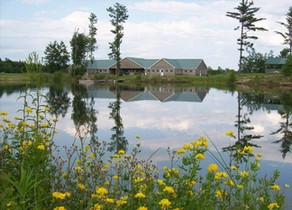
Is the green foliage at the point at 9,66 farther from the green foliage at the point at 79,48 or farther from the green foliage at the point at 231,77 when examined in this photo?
the green foliage at the point at 231,77

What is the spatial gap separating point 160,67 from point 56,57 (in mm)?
22910

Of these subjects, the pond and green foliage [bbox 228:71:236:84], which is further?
green foliage [bbox 228:71:236:84]

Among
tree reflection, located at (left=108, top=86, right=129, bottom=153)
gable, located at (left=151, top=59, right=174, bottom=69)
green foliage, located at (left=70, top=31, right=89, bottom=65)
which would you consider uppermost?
green foliage, located at (left=70, top=31, right=89, bottom=65)

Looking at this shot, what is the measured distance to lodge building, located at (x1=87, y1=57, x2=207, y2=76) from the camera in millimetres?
73500

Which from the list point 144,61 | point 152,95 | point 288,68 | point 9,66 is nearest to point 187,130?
point 152,95

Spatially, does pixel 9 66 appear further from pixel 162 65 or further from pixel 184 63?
pixel 184 63

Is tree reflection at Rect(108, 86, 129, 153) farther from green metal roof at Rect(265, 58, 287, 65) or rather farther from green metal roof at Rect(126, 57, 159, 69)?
green metal roof at Rect(126, 57, 159, 69)

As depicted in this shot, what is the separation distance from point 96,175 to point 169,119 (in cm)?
1382

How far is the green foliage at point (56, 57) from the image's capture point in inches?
2894

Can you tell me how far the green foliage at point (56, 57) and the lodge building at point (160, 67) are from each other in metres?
6.19

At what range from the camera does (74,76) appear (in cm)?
6844

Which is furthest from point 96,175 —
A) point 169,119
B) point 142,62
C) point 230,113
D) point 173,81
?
point 142,62

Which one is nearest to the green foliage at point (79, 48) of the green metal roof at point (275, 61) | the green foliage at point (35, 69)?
the green metal roof at point (275, 61)

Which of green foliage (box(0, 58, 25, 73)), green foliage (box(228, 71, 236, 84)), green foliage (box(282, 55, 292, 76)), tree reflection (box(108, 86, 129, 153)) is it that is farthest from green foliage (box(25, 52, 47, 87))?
green foliage (box(0, 58, 25, 73))
